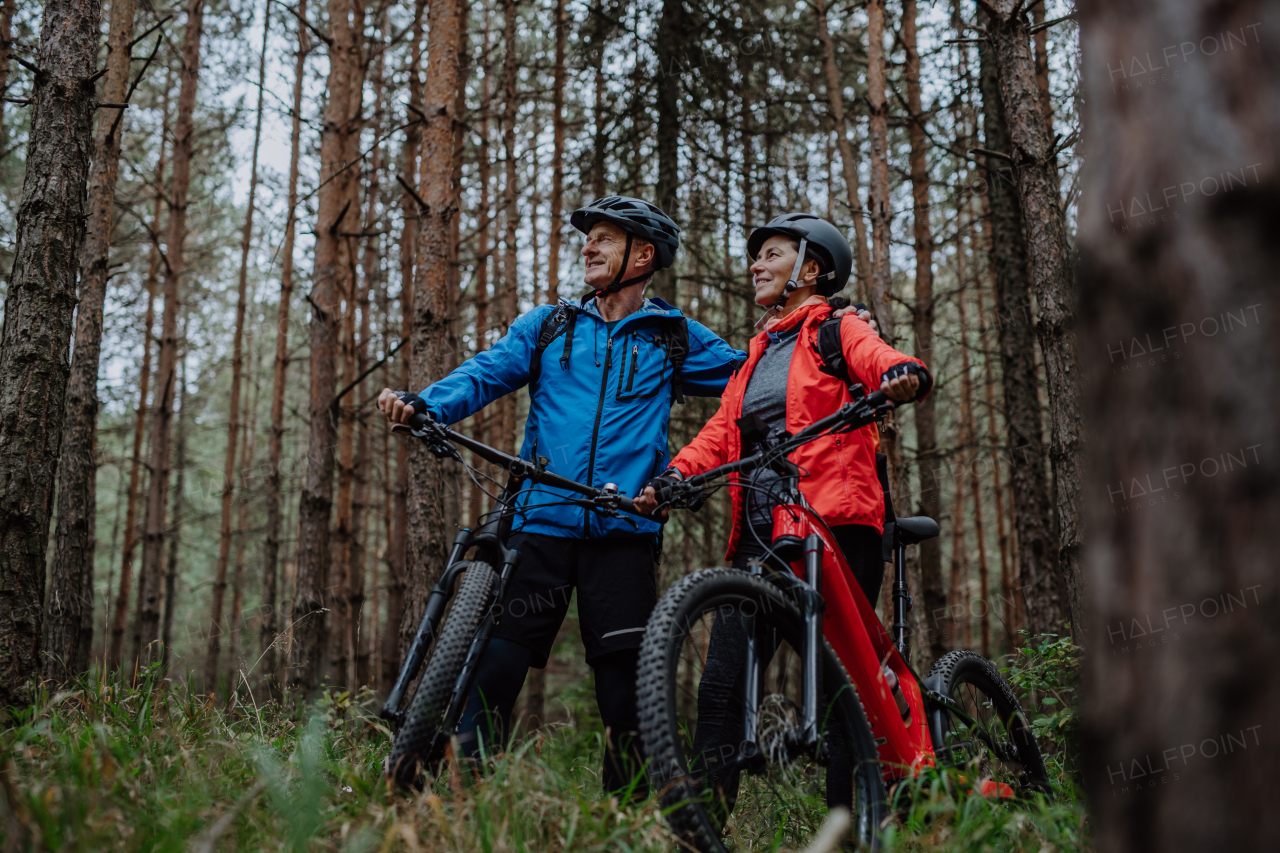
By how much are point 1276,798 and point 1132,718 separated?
0.65ft

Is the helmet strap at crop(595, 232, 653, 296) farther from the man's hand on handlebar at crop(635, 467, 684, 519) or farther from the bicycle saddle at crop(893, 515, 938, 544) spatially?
the bicycle saddle at crop(893, 515, 938, 544)

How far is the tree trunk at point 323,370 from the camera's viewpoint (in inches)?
295

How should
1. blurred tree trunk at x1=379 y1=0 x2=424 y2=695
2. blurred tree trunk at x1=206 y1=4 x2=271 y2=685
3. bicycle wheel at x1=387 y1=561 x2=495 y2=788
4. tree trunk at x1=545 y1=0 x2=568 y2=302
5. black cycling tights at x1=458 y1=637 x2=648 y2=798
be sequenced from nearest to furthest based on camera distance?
1. bicycle wheel at x1=387 y1=561 x2=495 y2=788
2. black cycling tights at x1=458 y1=637 x2=648 y2=798
3. tree trunk at x1=545 y1=0 x2=568 y2=302
4. blurred tree trunk at x1=379 y1=0 x2=424 y2=695
5. blurred tree trunk at x1=206 y1=4 x2=271 y2=685

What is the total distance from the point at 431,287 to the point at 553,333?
300cm

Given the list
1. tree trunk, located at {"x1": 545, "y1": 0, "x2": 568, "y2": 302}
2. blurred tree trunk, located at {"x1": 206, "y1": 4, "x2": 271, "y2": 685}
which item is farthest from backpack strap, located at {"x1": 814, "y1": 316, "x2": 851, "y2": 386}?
blurred tree trunk, located at {"x1": 206, "y1": 4, "x2": 271, "y2": 685}

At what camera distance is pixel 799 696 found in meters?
2.72

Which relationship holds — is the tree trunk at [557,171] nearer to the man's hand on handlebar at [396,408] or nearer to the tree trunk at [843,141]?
the tree trunk at [843,141]

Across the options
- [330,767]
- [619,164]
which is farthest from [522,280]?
[330,767]

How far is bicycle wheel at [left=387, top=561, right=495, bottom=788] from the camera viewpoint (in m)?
2.49

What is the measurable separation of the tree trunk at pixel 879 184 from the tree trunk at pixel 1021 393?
1.09 meters

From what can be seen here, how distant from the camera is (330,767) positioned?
2.68m

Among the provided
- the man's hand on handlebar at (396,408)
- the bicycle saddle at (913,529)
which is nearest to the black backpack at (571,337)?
the man's hand on handlebar at (396,408)

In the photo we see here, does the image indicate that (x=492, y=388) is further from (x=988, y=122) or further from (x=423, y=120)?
(x=988, y=122)

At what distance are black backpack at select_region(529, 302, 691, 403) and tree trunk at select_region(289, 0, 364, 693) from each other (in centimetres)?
431
